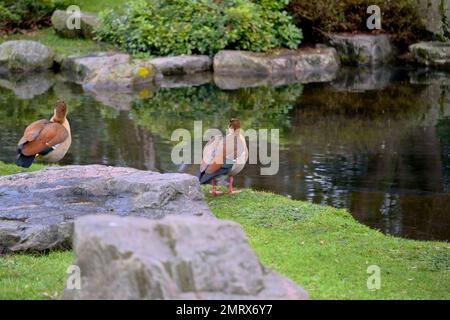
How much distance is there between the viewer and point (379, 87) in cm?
2377

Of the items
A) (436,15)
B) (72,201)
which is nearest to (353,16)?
(436,15)

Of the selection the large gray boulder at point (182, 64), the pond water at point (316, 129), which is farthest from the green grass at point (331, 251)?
the large gray boulder at point (182, 64)

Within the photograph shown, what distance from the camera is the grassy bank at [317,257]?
6957mm

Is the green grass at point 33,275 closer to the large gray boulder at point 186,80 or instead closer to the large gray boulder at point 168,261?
the large gray boulder at point 168,261

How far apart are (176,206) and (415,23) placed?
21.2 m

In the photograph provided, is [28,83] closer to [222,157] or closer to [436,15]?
[436,15]

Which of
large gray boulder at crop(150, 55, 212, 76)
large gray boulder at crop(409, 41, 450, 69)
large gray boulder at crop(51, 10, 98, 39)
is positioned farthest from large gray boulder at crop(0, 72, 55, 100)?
large gray boulder at crop(409, 41, 450, 69)

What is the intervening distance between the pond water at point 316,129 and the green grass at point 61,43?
1.72m

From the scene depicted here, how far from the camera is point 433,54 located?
89.2 ft

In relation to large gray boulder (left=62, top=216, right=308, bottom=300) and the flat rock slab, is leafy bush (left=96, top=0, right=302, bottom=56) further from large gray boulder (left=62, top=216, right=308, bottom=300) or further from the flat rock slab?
large gray boulder (left=62, top=216, right=308, bottom=300)

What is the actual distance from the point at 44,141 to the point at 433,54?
19.0 meters

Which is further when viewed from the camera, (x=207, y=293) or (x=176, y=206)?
(x=176, y=206)
